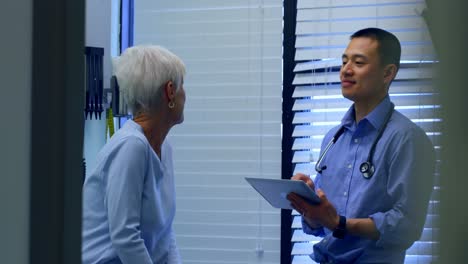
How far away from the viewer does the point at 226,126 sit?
2.89m

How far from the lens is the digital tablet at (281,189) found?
6.07 feet

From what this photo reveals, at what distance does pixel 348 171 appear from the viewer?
2027 mm

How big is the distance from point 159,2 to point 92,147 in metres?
0.84

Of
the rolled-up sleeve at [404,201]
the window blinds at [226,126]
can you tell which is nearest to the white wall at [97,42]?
the window blinds at [226,126]

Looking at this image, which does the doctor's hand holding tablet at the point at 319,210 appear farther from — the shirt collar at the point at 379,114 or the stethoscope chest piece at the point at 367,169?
the shirt collar at the point at 379,114

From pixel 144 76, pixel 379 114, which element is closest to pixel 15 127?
pixel 144 76

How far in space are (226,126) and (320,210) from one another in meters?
1.08

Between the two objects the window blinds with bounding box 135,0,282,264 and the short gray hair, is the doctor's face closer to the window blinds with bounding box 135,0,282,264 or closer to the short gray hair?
the short gray hair

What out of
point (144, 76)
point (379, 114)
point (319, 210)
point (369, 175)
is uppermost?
point (144, 76)

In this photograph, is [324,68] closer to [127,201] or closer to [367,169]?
[367,169]

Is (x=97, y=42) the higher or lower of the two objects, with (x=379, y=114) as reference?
higher

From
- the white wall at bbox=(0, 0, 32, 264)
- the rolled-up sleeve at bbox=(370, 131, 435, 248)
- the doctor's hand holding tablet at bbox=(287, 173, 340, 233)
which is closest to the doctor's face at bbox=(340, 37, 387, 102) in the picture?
the rolled-up sleeve at bbox=(370, 131, 435, 248)

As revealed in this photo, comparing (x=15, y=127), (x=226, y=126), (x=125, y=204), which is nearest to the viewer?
(x=15, y=127)

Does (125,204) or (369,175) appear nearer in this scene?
(125,204)
